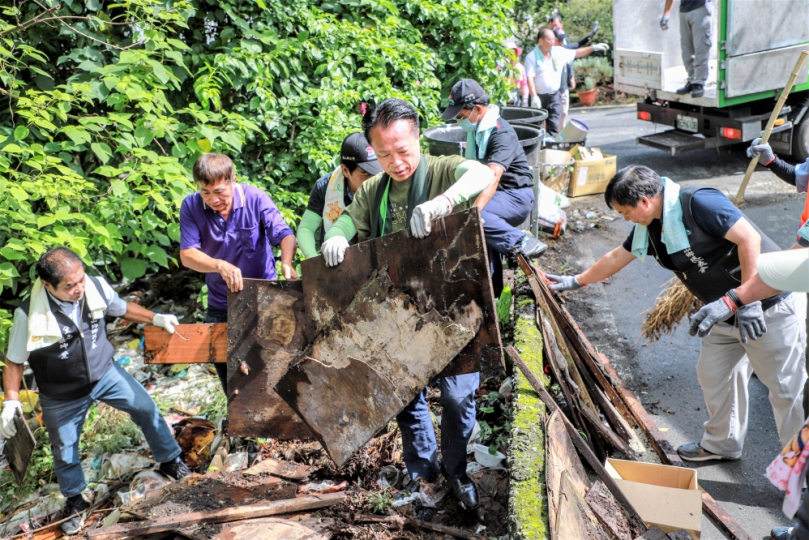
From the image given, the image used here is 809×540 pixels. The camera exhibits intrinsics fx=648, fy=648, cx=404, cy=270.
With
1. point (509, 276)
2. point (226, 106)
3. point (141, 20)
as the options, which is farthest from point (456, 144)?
point (141, 20)

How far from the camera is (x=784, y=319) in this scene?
11.2 ft

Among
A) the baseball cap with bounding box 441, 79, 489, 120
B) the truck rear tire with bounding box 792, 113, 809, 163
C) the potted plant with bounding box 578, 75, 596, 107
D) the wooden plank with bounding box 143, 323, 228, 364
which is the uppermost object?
the baseball cap with bounding box 441, 79, 489, 120

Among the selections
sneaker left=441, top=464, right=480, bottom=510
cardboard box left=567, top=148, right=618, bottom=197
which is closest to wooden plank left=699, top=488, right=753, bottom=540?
sneaker left=441, top=464, right=480, bottom=510

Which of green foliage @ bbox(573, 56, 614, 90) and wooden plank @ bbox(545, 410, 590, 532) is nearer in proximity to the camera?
wooden plank @ bbox(545, 410, 590, 532)

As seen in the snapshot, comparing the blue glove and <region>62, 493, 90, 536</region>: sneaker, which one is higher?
the blue glove

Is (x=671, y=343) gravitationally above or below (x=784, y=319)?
below

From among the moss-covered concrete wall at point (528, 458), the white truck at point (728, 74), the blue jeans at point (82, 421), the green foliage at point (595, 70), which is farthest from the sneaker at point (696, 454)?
the green foliage at point (595, 70)

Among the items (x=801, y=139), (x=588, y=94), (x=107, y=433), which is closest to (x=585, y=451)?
(x=107, y=433)

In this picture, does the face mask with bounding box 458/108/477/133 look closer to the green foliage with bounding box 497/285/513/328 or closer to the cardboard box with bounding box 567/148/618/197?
the green foliage with bounding box 497/285/513/328

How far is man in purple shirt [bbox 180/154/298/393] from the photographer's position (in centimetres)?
384

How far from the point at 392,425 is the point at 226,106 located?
3.88 m

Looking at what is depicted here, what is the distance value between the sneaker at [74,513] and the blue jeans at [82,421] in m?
0.05

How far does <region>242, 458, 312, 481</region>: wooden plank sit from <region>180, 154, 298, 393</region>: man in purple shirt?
0.58m

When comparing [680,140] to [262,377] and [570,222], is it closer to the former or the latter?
[570,222]
